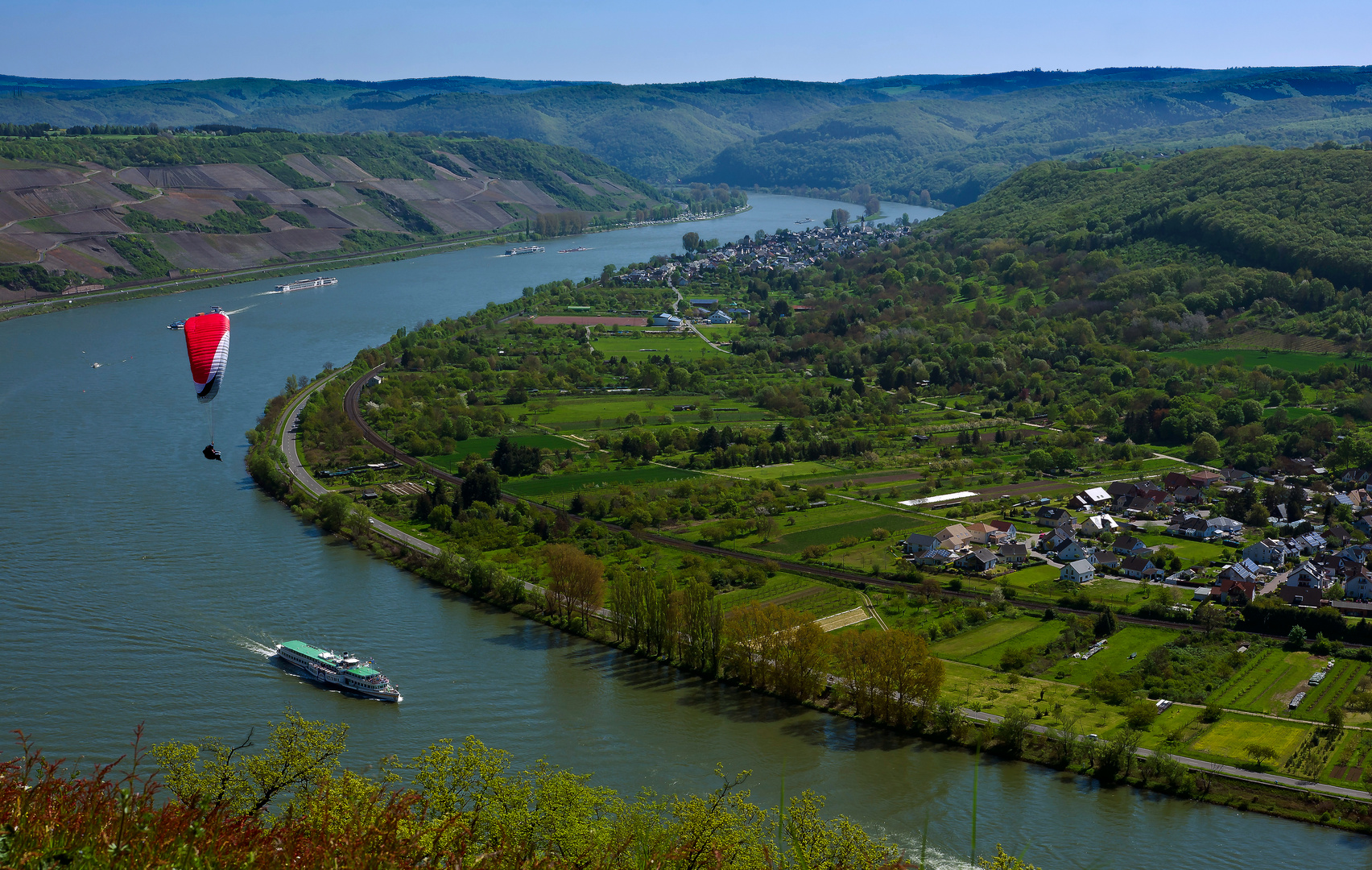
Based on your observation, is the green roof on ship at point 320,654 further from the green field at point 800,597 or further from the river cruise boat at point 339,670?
the green field at point 800,597

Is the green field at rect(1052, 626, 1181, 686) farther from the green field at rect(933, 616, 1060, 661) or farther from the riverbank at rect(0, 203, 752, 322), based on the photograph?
the riverbank at rect(0, 203, 752, 322)

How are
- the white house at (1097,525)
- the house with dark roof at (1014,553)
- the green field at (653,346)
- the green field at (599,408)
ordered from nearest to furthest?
1. the house with dark roof at (1014,553)
2. the white house at (1097,525)
3. the green field at (599,408)
4. the green field at (653,346)

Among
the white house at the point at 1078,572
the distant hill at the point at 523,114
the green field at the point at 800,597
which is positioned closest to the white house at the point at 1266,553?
the white house at the point at 1078,572

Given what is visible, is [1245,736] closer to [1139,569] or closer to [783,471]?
[1139,569]

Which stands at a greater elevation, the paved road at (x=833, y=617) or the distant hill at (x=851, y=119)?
the distant hill at (x=851, y=119)

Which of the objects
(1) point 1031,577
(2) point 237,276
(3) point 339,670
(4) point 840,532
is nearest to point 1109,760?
(1) point 1031,577

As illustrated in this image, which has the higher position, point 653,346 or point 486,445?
point 653,346
